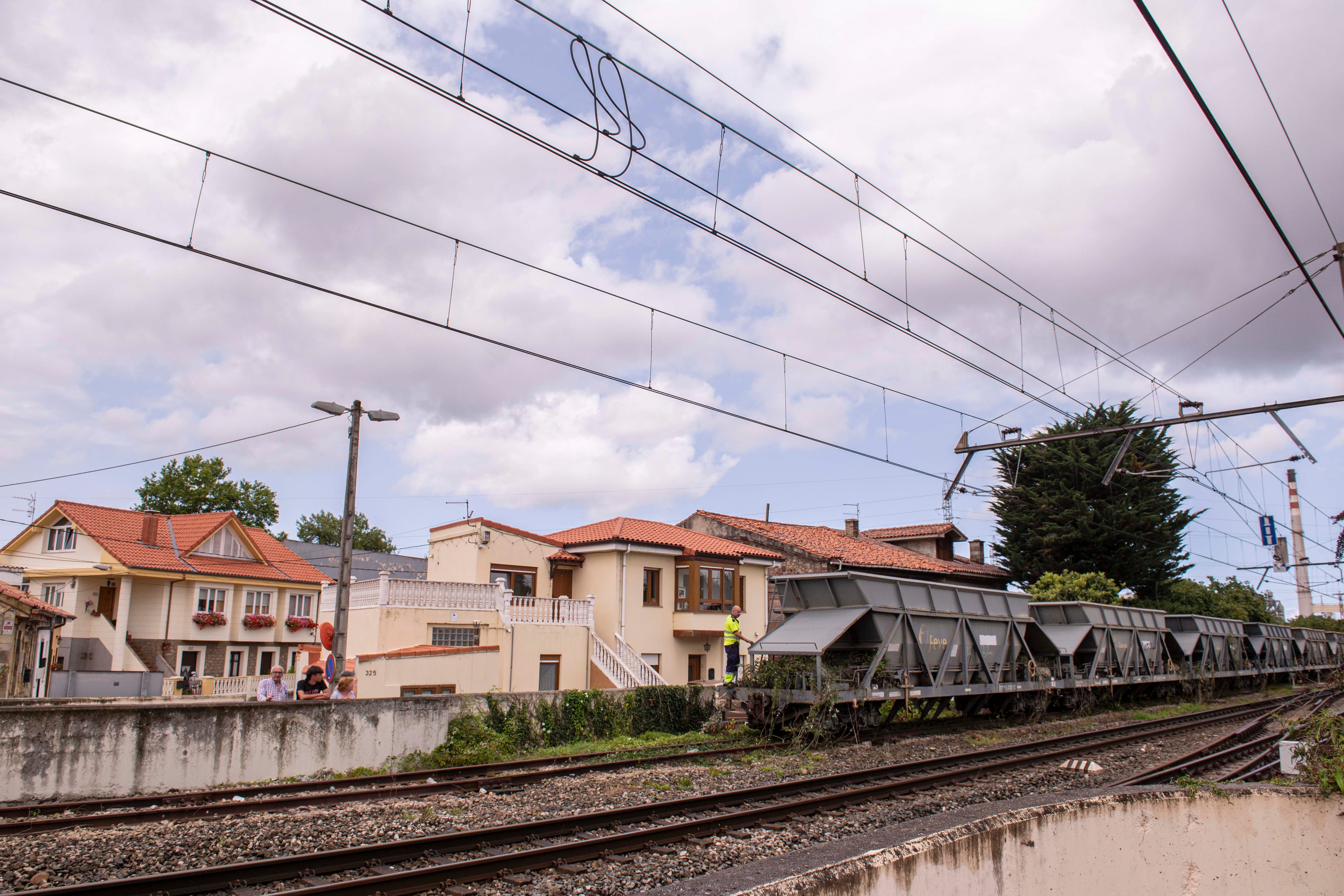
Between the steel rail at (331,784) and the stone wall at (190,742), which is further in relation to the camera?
the stone wall at (190,742)

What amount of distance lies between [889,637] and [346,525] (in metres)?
10.8

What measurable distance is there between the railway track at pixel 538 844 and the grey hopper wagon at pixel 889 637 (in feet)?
12.0

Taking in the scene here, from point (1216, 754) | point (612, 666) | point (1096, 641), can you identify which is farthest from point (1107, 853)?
point (612, 666)

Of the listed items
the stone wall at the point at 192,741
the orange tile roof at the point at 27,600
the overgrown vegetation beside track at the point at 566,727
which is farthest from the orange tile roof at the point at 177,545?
the overgrown vegetation beside track at the point at 566,727

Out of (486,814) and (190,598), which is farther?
(190,598)

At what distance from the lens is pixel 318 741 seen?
12570mm

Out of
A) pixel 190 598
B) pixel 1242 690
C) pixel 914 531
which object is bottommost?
pixel 1242 690

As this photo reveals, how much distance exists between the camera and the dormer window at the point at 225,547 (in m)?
35.1

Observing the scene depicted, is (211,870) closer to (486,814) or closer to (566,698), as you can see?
(486,814)

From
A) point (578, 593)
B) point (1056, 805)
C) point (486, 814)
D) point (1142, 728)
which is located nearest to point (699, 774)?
point (486, 814)

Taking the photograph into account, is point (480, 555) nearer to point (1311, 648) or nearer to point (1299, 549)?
point (1311, 648)

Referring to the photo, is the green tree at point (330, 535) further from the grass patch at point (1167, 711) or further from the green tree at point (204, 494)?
the grass patch at point (1167, 711)

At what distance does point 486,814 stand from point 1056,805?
5.88m

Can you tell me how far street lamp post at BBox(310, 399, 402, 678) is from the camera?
16.0m
